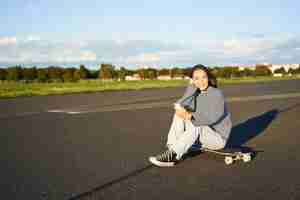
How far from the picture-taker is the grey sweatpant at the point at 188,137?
5418 mm

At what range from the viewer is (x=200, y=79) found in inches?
222

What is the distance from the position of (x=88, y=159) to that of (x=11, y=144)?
2388 mm

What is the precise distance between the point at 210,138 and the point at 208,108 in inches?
17.9

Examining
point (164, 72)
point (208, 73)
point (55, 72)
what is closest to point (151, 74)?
point (164, 72)

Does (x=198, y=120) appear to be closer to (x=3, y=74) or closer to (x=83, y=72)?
(x=3, y=74)

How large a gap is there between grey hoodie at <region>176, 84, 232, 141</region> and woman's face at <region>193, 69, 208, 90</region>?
0.08m

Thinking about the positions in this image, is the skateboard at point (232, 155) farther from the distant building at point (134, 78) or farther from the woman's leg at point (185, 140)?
the distant building at point (134, 78)

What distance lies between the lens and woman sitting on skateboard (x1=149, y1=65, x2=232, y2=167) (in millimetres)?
5449

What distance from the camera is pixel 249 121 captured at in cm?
1098

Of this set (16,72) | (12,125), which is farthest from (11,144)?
(16,72)

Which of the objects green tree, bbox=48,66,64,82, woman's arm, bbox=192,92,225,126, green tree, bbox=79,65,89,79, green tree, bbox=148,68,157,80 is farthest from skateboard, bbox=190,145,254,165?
green tree, bbox=48,66,64,82

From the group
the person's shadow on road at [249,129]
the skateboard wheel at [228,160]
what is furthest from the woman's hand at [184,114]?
the person's shadow on road at [249,129]

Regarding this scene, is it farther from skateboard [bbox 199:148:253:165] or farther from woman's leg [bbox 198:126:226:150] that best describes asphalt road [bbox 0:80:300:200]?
woman's leg [bbox 198:126:226:150]

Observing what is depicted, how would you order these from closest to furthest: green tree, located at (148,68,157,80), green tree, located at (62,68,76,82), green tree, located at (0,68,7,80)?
green tree, located at (0,68,7,80) → green tree, located at (62,68,76,82) → green tree, located at (148,68,157,80)
